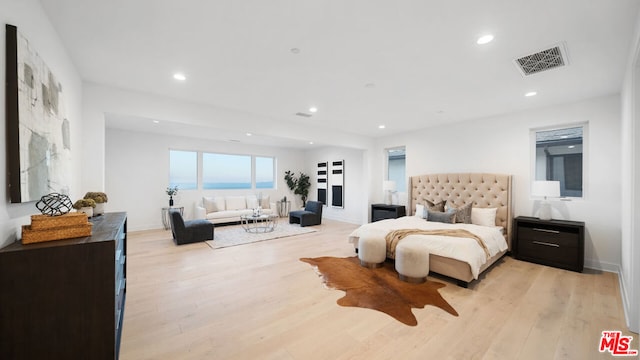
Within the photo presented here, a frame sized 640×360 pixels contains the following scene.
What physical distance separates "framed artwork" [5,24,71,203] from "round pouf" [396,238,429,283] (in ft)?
11.6

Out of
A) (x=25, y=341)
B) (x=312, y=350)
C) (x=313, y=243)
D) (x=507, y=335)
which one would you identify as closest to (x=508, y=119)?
(x=507, y=335)

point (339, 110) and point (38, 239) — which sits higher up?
point (339, 110)

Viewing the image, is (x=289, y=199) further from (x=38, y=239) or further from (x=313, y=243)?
(x=38, y=239)

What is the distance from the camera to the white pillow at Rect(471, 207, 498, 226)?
14.6 ft

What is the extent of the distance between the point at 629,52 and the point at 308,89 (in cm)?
344

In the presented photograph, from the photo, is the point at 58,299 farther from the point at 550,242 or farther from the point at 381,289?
the point at 550,242

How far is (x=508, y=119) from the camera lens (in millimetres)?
4664

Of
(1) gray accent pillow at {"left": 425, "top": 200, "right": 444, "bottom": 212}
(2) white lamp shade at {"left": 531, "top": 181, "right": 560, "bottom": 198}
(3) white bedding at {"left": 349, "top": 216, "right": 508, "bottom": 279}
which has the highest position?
(2) white lamp shade at {"left": 531, "top": 181, "right": 560, "bottom": 198}

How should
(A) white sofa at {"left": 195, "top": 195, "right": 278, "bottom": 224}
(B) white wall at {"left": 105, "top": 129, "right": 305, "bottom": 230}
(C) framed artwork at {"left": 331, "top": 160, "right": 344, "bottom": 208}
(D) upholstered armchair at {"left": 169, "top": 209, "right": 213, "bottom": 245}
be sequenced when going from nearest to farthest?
(D) upholstered armchair at {"left": 169, "top": 209, "right": 213, "bottom": 245} → (B) white wall at {"left": 105, "top": 129, "right": 305, "bottom": 230} → (A) white sofa at {"left": 195, "top": 195, "right": 278, "bottom": 224} → (C) framed artwork at {"left": 331, "top": 160, "right": 344, "bottom": 208}

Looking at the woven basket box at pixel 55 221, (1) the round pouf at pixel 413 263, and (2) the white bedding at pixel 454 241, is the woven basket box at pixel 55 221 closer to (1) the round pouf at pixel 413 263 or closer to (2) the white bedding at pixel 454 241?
(1) the round pouf at pixel 413 263

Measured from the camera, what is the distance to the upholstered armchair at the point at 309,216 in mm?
7070

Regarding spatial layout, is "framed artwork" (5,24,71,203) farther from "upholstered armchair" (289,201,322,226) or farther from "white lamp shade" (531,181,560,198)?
"white lamp shade" (531,181,560,198)

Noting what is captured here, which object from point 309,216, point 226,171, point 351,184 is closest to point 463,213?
point 351,184

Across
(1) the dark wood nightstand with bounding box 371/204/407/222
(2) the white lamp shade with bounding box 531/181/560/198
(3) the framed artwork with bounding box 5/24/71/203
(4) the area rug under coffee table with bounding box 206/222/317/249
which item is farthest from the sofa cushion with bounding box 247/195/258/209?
(2) the white lamp shade with bounding box 531/181/560/198
